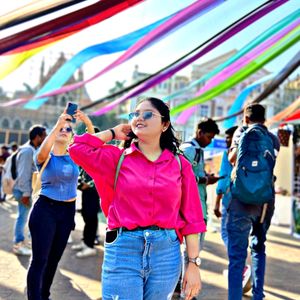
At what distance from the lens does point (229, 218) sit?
11.1 feet

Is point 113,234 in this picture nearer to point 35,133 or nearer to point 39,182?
point 39,182

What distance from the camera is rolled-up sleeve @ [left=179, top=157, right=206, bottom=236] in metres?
1.99

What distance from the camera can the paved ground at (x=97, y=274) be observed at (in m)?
3.97

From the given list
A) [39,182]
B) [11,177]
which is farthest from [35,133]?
[39,182]

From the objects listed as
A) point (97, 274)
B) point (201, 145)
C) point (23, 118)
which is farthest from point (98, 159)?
point (23, 118)

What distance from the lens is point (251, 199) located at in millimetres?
3240

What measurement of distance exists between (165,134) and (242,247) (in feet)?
5.28

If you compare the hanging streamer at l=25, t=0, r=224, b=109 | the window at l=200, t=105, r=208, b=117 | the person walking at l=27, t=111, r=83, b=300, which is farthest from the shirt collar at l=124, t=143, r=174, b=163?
the window at l=200, t=105, r=208, b=117

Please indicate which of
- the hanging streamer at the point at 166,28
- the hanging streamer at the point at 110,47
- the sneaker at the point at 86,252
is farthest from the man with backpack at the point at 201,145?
the hanging streamer at the point at 110,47

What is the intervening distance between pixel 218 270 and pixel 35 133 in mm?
3153

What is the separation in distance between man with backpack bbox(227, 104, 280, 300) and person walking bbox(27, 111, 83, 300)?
1.48 meters

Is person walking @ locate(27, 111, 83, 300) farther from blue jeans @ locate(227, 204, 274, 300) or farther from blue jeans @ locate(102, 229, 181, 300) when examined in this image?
blue jeans @ locate(227, 204, 274, 300)

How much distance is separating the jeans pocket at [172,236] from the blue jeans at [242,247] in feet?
Result: 4.91

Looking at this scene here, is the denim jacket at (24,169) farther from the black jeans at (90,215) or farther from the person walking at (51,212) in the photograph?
the person walking at (51,212)
